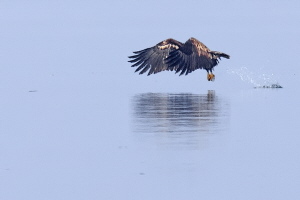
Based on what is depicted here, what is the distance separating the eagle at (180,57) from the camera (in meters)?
26.7

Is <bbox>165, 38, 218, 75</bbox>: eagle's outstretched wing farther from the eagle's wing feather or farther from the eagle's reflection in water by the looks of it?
the eagle's reflection in water

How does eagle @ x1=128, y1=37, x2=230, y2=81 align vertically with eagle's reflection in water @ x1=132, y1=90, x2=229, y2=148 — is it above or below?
above

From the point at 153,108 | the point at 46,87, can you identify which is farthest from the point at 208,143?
the point at 46,87

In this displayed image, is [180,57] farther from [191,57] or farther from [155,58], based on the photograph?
[155,58]

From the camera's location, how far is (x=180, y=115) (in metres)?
20.4

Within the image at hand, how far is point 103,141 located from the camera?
637 inches

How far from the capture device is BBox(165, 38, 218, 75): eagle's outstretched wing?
26.6 metres

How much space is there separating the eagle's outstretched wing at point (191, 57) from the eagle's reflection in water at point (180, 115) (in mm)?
847

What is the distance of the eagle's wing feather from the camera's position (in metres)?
26.6

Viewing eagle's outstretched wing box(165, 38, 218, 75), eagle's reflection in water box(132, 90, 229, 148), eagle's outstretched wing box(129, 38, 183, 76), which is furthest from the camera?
eagle's outstretched wing box(129, 38, 183, 76)

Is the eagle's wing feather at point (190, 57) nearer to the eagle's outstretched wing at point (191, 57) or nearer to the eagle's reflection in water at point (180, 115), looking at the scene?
the eagle's outstretched wing at point (191, 57)

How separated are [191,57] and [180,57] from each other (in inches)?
13.0

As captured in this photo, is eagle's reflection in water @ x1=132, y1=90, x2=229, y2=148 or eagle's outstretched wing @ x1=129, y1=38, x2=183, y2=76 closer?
eagle's reflection in water @ x1=132, y1=90, x2=229, y2=148

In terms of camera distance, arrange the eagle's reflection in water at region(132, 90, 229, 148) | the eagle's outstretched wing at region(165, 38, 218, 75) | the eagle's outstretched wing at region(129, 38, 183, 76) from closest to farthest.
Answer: the eagle's reflection in water at region(132, 90, 229, 148) → the eagle's outstretched wing at region(165, 38, 218, 75) → the eagle's outstretched wing at region(129, 38, 183, 76)
